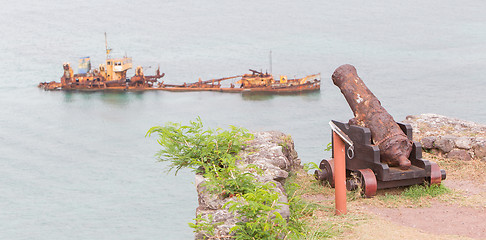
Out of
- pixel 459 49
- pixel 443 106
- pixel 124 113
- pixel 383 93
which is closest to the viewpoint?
pixel 443 106

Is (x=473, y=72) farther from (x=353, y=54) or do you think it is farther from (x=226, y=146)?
(x=226, y=146)

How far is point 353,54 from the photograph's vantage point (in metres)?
48.0

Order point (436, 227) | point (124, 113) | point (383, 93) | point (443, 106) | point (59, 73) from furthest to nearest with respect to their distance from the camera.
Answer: point (59, 73) < point (124, 113) < point (383, 93) < point (443, 106) < point (436, 227)

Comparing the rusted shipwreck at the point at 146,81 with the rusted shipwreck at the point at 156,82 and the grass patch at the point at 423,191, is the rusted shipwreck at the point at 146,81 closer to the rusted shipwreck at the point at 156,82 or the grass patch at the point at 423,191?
the rusted shipwreck at the point at 156,82

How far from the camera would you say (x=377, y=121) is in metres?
10.1

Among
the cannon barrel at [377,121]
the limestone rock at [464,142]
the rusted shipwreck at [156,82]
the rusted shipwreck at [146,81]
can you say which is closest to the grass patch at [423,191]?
the cannon barrel at [377,121]

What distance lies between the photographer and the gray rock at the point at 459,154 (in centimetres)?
1195

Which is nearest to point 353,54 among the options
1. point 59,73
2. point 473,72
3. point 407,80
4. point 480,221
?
point 407,80

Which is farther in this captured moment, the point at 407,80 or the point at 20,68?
the point at 20,68

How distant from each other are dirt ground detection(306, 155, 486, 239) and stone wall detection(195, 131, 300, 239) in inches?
36.6

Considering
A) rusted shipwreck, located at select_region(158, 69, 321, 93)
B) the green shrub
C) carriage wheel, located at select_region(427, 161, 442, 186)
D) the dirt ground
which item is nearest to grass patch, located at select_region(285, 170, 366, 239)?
the dirt ground

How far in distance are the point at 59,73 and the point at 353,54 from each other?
22.1 meters

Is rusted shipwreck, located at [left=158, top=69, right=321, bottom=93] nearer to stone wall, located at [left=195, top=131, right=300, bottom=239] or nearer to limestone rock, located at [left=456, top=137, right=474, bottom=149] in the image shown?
limestone rock, located at [left=456, top=137, right=474, bottom=149]

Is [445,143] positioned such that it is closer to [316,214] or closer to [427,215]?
[427,215]
